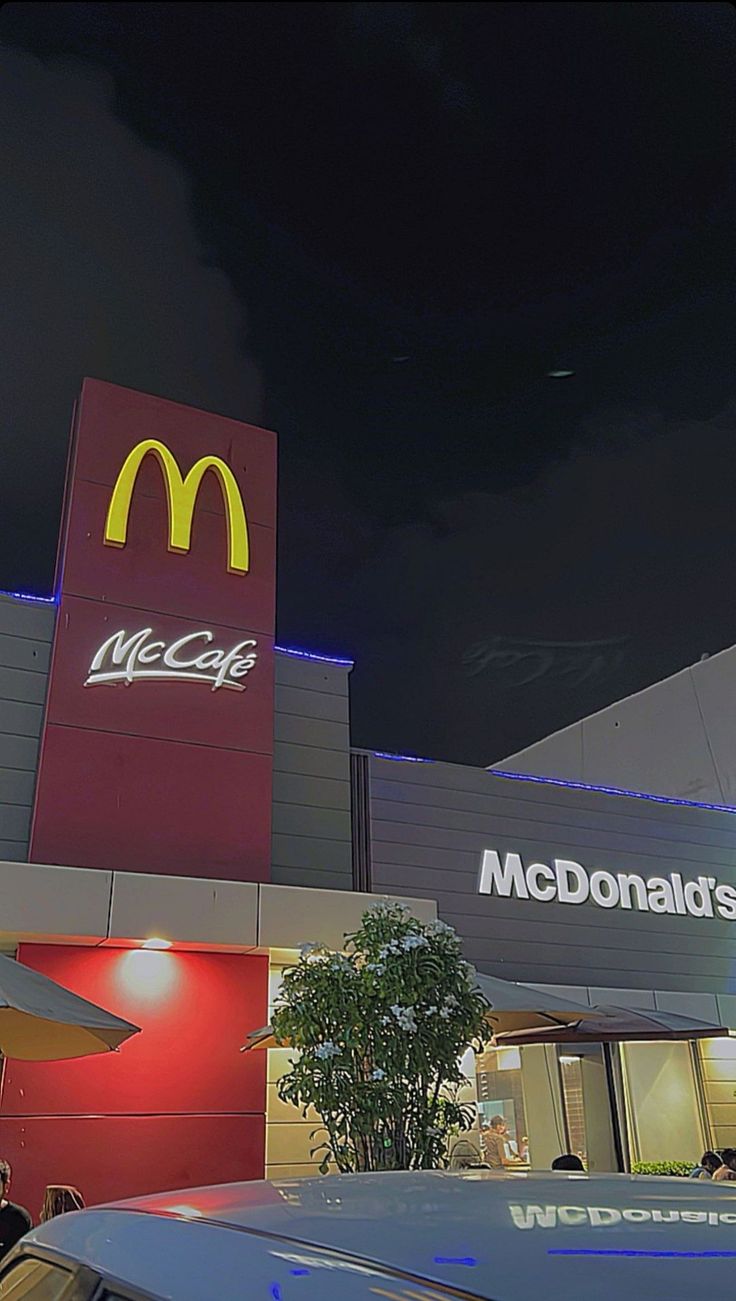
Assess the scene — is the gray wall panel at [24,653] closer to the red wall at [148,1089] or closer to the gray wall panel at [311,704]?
the gray wall panel at [311,704]

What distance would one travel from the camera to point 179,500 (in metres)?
9.92

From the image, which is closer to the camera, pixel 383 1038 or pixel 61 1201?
pixel 383 1038

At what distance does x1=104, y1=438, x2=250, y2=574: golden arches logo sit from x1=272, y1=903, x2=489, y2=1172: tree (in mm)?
5437

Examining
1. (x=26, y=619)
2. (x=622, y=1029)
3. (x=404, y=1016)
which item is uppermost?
(x=26, y=619)

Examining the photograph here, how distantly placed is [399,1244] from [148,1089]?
23.6 feet

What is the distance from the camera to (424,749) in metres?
Result: 18.2

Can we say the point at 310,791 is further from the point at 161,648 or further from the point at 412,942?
the point at 412,942

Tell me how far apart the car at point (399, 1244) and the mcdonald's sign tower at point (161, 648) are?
23.3ft

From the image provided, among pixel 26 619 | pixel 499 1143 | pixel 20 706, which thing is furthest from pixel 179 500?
pixel 499 1143

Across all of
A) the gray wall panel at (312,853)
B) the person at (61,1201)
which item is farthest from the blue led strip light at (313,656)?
the person at (61,1201)

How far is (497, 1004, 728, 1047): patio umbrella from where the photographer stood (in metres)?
8.13

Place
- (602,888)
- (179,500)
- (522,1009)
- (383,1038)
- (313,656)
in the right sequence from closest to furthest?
1. (383,1038)
2. (522,1009)
3. (179,500)
4. (313,656)
5. (602,888)

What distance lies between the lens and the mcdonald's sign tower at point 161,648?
8.48m

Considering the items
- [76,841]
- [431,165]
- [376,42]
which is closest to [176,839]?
[76,841]
